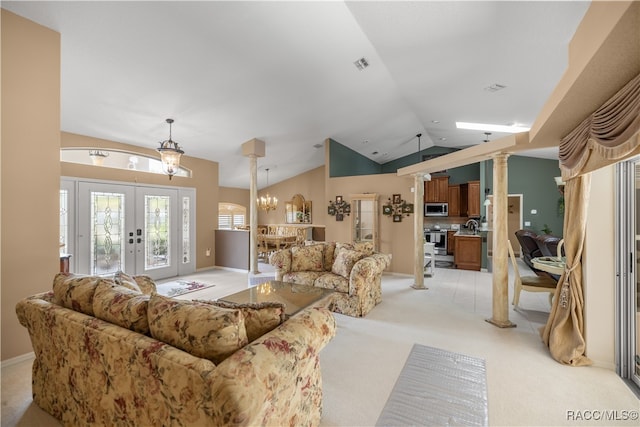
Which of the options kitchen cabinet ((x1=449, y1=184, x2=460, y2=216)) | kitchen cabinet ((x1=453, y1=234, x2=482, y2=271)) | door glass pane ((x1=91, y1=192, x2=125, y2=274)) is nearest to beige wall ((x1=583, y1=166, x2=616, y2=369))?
kitchen cabinet ((x1=453, y1=234, x2=482, y2=271))

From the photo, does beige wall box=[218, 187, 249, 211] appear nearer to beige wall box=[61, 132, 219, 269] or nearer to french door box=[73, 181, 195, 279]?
beige wall box=[61, 132, 219, 269]

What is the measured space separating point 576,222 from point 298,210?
8.01 metres

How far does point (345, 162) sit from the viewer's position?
7.86 m

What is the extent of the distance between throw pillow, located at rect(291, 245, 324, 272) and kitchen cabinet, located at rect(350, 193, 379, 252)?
8.26 feet

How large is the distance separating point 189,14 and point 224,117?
7.04ft

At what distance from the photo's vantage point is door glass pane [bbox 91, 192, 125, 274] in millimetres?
4910

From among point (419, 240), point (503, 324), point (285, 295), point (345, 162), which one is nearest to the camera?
point (285, 295)

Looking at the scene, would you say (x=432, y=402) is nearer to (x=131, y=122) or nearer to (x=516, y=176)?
(x=131, y=122)

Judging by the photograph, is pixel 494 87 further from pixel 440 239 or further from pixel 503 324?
pixel 440 239

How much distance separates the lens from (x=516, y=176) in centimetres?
834

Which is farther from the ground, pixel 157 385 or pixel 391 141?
pixel 391 141

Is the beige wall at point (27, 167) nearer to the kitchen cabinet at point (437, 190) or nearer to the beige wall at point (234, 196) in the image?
the beige wall at point (234, 196)

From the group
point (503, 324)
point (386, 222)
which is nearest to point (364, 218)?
point (386, 222)

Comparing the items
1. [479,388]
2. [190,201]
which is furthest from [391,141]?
[479,388]
